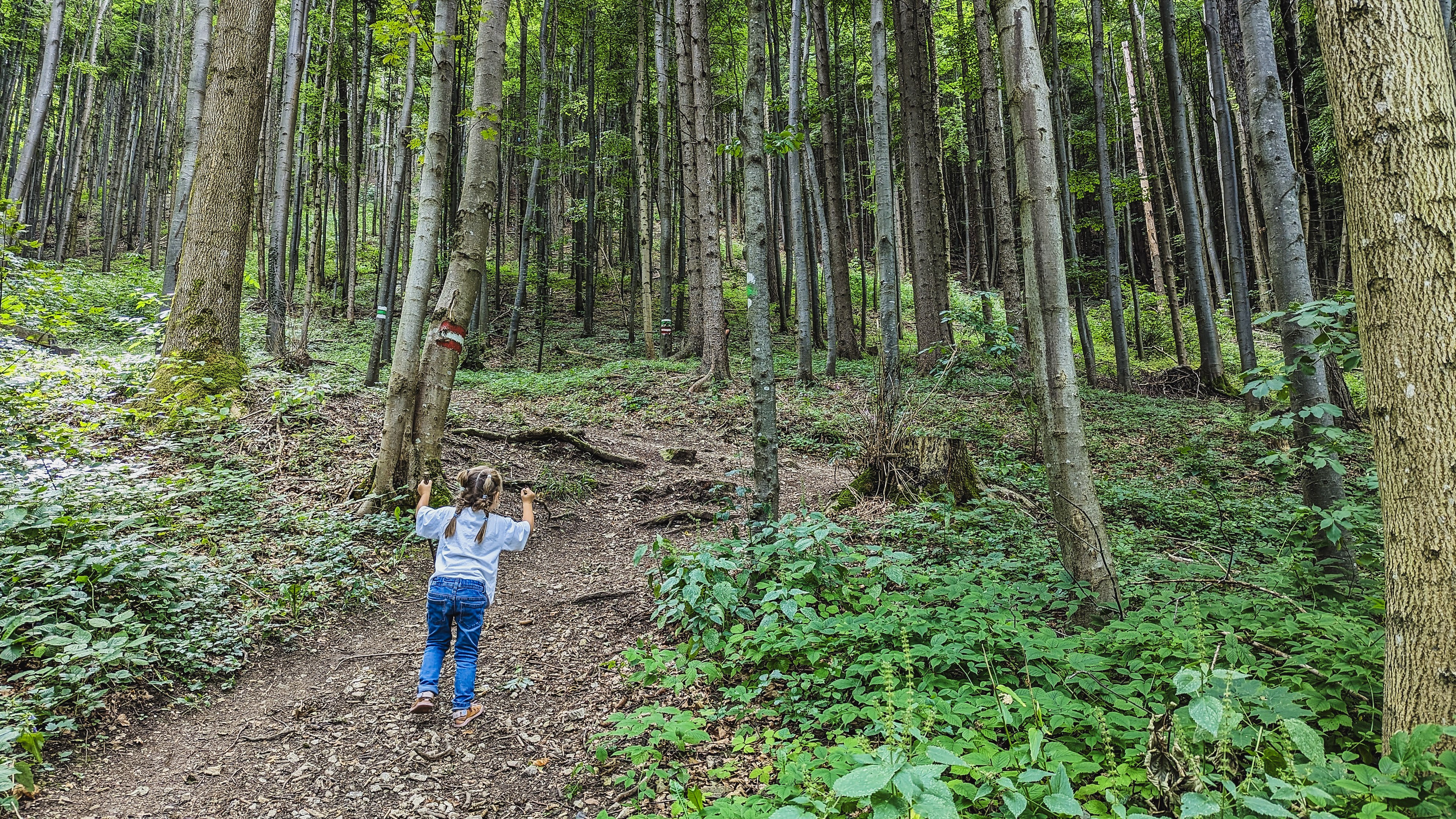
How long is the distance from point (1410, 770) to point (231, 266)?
961cm

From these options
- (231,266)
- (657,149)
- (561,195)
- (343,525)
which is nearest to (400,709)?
(343,525)

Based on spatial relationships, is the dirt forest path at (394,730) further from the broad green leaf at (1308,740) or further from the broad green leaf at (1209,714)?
the broad green leaf at (1308,740)

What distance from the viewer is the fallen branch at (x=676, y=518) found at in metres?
6.66

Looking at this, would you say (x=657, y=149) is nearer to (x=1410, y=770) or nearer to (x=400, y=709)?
(x=400, y=709)

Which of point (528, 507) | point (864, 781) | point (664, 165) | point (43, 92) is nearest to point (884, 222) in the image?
point (528, 507)

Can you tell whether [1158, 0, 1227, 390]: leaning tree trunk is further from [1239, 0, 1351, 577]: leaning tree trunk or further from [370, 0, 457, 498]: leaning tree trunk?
[370, 0, 457, 498]: leaning tree trunk

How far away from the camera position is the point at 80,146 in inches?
820

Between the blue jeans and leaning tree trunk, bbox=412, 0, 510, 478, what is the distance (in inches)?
109

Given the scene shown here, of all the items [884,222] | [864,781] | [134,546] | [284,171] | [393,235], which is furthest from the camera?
[393,235]

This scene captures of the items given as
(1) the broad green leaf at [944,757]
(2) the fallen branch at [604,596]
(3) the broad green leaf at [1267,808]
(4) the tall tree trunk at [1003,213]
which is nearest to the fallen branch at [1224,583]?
(3) the broad green leaf at [1267,808]

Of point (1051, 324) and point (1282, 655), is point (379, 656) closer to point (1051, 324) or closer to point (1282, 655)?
point (1051, 324)

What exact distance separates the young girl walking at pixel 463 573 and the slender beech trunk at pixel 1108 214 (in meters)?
12.6

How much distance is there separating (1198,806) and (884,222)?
7907mm

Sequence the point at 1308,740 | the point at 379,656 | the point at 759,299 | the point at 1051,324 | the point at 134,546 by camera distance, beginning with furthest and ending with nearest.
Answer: the point at 759,299 < the point at 379,656 < the point at 134,546 < the point at 1051,324 < the point at 1308,740
